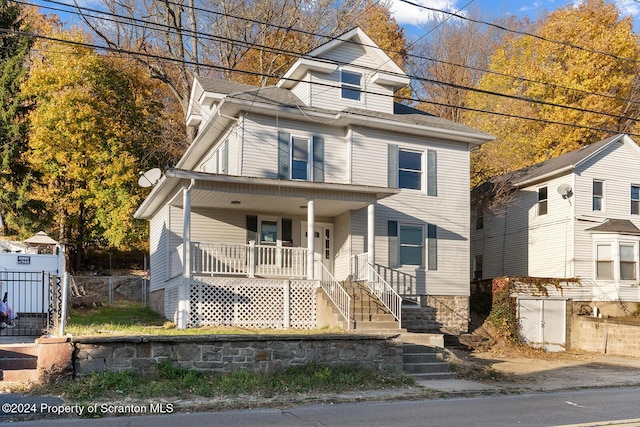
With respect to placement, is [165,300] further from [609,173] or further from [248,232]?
[609,173]

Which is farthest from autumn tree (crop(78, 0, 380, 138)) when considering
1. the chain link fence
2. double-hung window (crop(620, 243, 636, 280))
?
double-hung window (crop(620, 243, 636, 280))

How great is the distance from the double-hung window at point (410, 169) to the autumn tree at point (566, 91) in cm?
995

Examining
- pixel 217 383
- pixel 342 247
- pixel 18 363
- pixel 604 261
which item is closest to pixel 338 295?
pixel 342 247

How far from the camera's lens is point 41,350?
10016 millimetres

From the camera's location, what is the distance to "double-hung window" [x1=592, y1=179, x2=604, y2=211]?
25438 mm

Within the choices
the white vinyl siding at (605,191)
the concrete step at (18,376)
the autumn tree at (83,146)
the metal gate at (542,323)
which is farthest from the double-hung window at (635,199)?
the concrete step at (18,376)

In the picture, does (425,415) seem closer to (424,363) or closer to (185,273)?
(424,363)

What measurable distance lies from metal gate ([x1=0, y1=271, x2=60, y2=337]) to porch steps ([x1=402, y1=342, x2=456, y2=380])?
7739mm

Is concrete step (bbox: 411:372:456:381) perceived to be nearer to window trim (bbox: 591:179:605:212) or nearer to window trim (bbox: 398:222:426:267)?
window trim (bbox: 398:222:426:267)

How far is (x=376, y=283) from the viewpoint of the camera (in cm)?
1806

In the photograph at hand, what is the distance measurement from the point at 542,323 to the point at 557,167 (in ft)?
21.9

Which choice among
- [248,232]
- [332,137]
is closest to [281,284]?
[248,232]

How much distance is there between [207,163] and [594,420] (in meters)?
17.1

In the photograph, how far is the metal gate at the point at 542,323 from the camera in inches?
880
